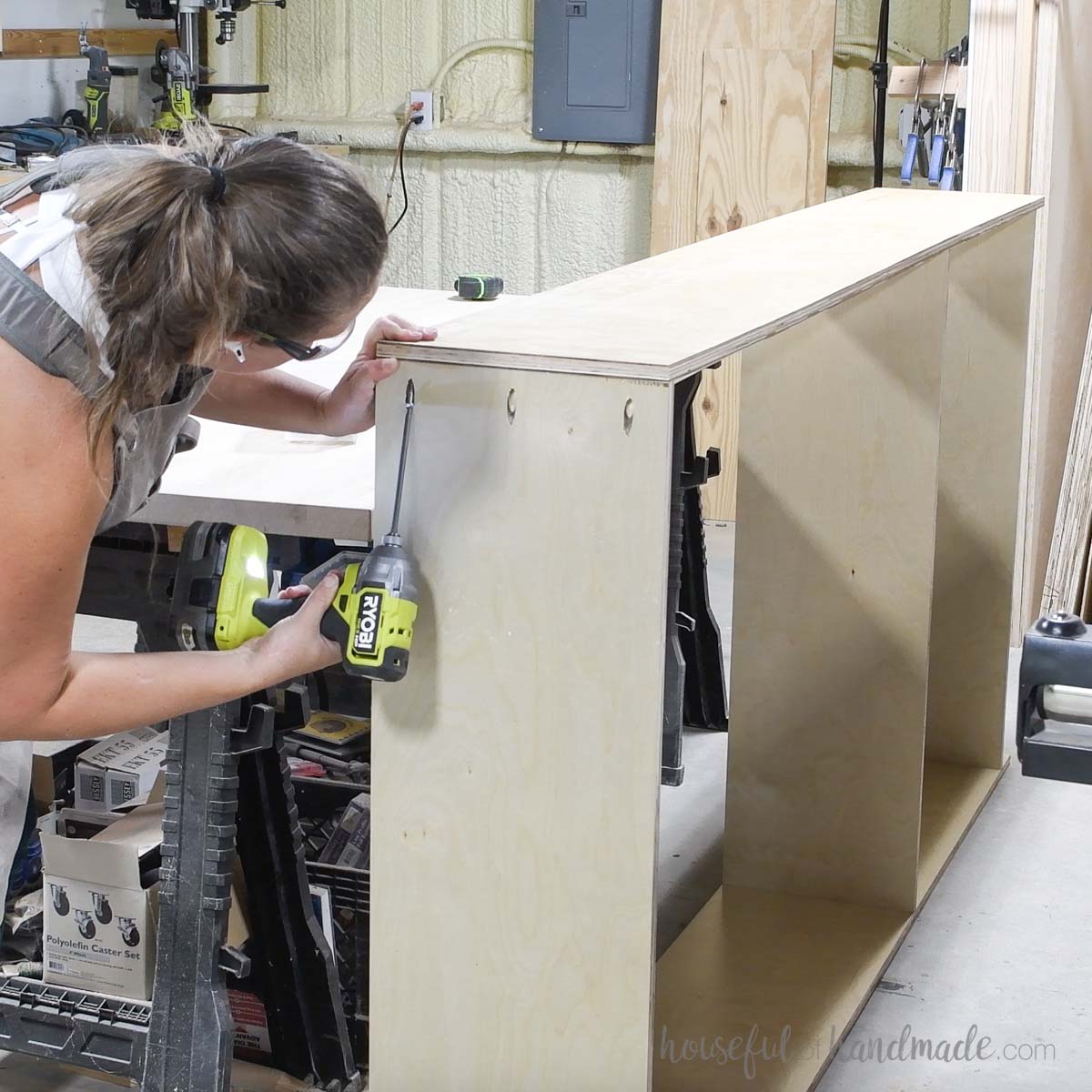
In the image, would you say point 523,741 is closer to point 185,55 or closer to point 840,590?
point 840,590

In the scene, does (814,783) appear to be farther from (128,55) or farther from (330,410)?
(128,55)

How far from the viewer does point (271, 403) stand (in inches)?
66.7

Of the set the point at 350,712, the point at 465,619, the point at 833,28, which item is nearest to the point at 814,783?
the point at 350,712

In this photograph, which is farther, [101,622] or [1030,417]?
[101,622]

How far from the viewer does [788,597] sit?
7.31 ft

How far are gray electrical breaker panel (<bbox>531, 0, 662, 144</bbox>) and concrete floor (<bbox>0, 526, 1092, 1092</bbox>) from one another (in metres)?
2.28

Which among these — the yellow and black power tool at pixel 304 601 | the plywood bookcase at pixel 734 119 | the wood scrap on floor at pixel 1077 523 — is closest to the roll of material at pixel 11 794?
the yellow and black power tool at pixel 304 601

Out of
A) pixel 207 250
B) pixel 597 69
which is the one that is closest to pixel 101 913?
pixel 207 250

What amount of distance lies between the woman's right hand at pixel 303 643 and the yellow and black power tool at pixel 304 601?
11 millimetres

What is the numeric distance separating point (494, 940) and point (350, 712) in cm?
135

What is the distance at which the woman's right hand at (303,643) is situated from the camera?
133cm

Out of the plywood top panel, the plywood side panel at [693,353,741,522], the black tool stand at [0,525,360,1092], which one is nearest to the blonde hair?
the plywood top panel

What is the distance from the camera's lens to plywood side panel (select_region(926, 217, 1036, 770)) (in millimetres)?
2676

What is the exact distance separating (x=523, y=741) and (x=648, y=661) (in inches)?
6.0
